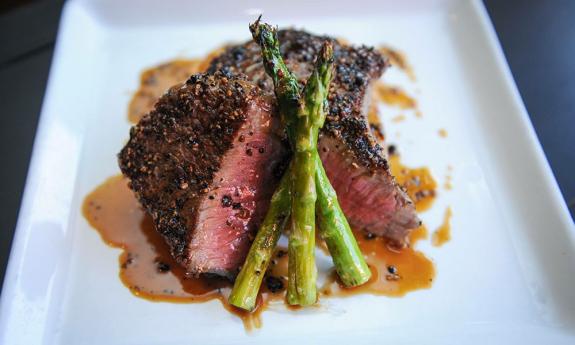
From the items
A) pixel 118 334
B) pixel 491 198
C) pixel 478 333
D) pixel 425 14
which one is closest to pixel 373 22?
pixel 425 14

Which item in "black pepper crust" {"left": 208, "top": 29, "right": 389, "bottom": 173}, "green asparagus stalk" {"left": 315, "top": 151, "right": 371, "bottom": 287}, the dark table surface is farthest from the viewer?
the dark table surface

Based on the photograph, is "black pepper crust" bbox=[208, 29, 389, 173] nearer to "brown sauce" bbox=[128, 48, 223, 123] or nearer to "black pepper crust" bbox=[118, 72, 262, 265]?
"black pepper crust" bbox=[118, 72, 262, 265]

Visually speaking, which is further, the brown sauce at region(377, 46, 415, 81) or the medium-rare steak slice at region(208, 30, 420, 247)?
the brown sauce at region(377, 46, 415, 81)

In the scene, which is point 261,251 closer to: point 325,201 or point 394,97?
point 325,201

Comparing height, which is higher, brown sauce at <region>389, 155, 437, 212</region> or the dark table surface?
the dark table surface

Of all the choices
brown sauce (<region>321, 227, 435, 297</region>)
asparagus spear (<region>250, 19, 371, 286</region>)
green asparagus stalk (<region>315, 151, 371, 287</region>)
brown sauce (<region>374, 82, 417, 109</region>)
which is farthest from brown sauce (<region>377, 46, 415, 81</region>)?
green asparagus stalk (<region>315, 151, 371, 287</region>)

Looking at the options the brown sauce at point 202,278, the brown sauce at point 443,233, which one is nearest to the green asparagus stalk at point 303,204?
the brown sauce at point 202,278

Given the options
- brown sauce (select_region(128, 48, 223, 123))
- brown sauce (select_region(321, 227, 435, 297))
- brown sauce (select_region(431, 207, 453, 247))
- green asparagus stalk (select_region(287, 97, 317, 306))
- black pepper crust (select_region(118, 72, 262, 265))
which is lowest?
brown sauce (select_region(321, 227, 435, 297))
